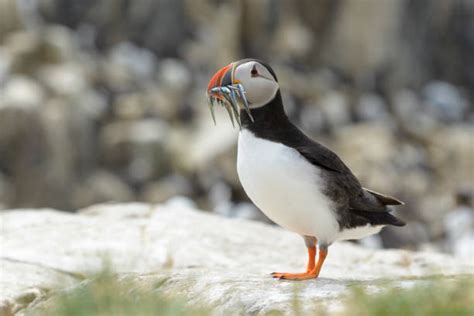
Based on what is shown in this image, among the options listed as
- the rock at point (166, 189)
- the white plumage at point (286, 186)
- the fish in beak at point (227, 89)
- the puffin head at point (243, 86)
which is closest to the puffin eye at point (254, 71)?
the puffin head at point (243, 86)

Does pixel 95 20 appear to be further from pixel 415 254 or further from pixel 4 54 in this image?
pixel 415 254

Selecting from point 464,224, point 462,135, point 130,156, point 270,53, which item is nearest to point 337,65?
point 270,53

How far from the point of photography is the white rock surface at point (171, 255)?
526 cm

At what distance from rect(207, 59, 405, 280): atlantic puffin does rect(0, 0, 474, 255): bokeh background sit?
1097cm

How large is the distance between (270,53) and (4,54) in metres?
14.0

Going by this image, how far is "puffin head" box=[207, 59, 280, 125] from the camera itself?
507 centimetres

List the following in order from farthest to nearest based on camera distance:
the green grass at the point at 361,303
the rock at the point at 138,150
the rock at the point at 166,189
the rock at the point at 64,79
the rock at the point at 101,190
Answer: the rock at the point at 138,150 < the rock at the point at 64,79 < the rock at the point at 166,189 < the rock at the point at 101,190 < the green grass at the point at 361,303

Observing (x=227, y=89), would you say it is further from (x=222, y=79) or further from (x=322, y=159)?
(x=322, y=159)

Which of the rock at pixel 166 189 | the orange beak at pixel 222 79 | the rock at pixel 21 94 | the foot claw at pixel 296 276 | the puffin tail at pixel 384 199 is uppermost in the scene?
the orange beak at pixel 222 79

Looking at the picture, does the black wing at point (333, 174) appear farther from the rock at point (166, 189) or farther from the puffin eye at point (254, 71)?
the rock at point (166, 189)

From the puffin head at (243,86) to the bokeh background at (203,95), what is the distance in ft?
36.2

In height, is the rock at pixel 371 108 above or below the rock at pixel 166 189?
above

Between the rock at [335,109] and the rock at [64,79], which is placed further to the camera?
the rock at [335,109]

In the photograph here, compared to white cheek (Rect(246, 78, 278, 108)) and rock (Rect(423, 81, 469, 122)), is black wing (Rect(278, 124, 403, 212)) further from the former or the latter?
rock (Rect(423, 81, 469, 122))
